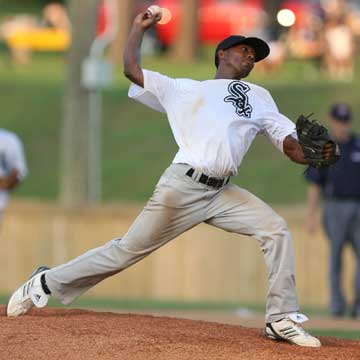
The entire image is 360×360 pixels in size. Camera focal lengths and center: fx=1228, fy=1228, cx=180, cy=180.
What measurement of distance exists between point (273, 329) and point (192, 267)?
9.05 meters

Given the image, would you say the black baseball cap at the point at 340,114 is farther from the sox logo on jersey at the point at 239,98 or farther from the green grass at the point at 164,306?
the sox logo on jersey at the point at 239,98

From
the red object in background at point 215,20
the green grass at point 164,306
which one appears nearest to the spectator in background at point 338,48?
the red object in background at point 215,20

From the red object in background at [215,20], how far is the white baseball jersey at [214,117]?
2487cm

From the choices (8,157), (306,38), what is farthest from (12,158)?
(306,38)

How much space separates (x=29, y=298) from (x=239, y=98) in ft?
6.79

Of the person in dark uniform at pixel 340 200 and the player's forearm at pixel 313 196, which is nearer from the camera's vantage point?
the person in dark uniform at pixel 340 200

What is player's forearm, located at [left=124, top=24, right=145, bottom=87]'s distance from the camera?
8.32m

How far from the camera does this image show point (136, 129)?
88.9 ft

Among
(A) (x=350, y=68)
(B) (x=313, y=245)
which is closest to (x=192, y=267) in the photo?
(B) (x=313, y=245)

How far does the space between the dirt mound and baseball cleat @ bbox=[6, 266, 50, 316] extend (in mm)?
70

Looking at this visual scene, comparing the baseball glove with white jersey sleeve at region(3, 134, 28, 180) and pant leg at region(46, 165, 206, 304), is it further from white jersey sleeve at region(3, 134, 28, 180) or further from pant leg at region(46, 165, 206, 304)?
white jersey sleeve at region(3, 134, 28, 180)

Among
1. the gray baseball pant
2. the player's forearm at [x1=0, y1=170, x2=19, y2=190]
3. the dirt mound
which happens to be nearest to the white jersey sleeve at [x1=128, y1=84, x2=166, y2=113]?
the gray baseball pant

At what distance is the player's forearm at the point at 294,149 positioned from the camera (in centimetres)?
838

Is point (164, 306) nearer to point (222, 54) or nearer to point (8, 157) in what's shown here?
point (8, 157)
